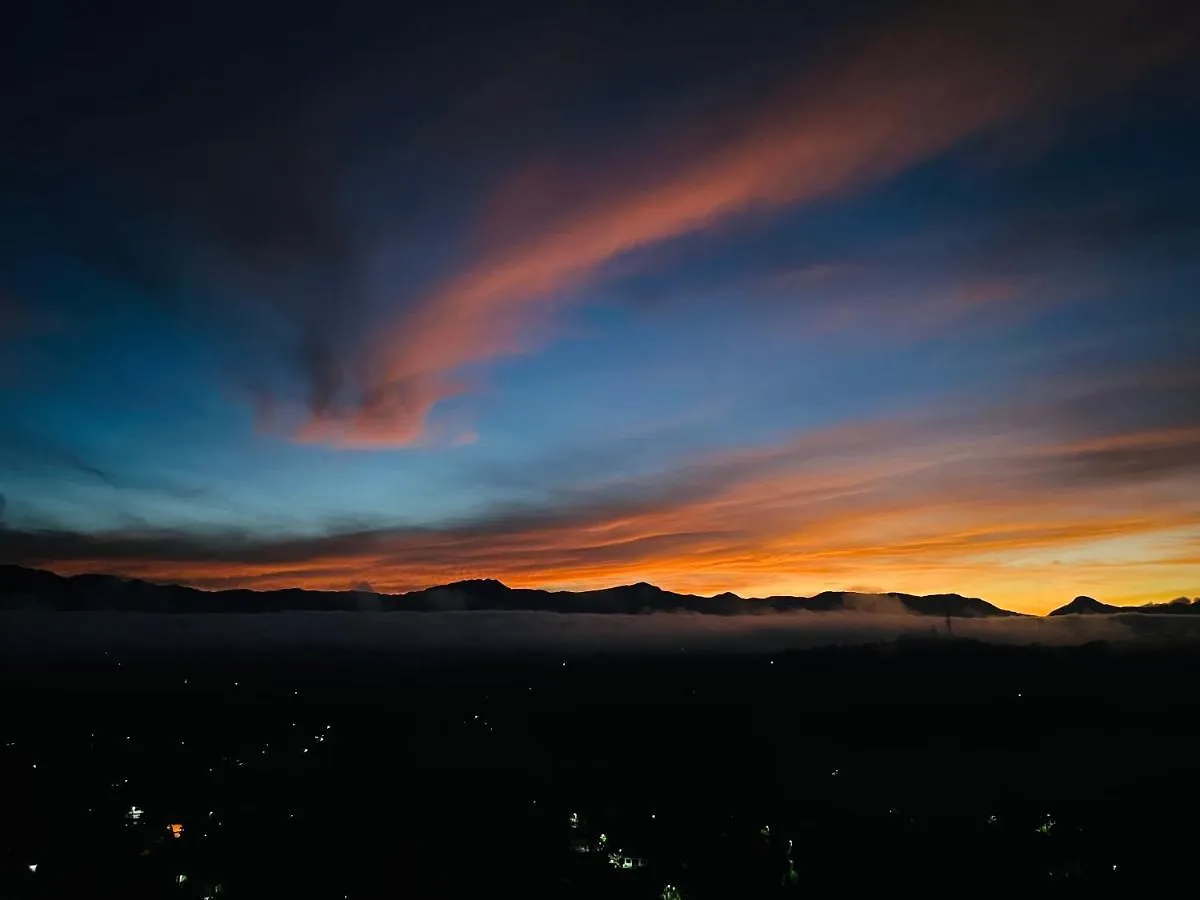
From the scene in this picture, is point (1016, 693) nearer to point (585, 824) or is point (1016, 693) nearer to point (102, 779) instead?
point (585, 824)

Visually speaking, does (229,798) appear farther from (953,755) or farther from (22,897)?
(953,755)

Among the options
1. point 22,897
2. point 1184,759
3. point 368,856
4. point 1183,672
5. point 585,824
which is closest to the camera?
point 22,897

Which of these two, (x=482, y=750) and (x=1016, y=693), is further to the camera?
(x=1016, y=693)

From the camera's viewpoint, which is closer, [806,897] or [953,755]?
[806,897]

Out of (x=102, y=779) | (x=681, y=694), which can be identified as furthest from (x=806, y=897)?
(x=681, y=694)

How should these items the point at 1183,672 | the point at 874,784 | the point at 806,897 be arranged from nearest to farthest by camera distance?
the point at 806,897 → the point at 874,784 → the point at 1183,672

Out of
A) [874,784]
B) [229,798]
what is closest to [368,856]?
[229,798]
